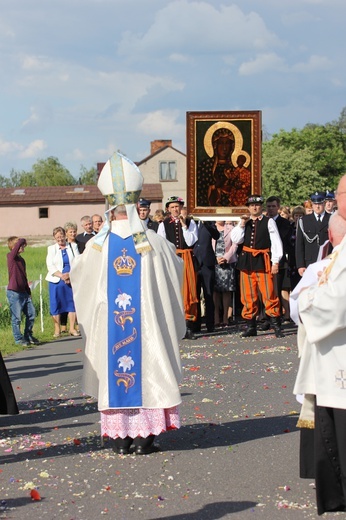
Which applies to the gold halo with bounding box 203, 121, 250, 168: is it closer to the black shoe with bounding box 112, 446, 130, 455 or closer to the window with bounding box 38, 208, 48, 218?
the black shoe with bounding box 112, 446, 130, 455

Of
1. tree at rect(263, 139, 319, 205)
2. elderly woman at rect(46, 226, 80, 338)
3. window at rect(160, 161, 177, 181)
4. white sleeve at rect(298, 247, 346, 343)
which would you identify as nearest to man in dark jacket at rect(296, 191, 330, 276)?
elderly woman at rect(46, 226, 80, 338)

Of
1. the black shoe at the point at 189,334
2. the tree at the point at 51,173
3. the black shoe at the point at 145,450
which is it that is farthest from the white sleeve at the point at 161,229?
the tree at the point at 51,173

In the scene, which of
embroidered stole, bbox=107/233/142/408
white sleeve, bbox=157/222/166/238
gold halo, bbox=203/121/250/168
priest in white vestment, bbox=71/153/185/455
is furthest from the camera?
gold halo, bbox=203/121/250/168

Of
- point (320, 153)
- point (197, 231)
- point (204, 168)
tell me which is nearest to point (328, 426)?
point (197, 231)

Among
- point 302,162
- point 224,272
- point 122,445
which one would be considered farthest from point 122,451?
point 302,162

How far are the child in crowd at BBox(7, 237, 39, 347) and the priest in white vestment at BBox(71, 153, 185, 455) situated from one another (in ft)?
25.1

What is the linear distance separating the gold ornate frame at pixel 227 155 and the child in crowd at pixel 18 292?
351 cm

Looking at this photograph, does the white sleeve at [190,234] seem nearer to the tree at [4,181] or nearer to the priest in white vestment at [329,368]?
the priest in white vestment at [329,368]

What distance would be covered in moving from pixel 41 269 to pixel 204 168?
25433 mm

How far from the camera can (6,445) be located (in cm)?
838

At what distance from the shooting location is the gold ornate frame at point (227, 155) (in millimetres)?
17719

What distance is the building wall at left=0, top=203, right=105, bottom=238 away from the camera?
80125 mm

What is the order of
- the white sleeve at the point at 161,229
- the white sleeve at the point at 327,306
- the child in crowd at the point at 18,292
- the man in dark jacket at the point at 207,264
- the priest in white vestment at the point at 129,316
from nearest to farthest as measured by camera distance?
the white sleeve at the point at 327,306 → the priest in white vestment at the point at 129,316 → the child in crowd at the point at 18,292 → the white sleeve at the point at 161,229 → the man in dark jacket at the point at 207,264

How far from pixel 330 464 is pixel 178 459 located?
7.43 ft
